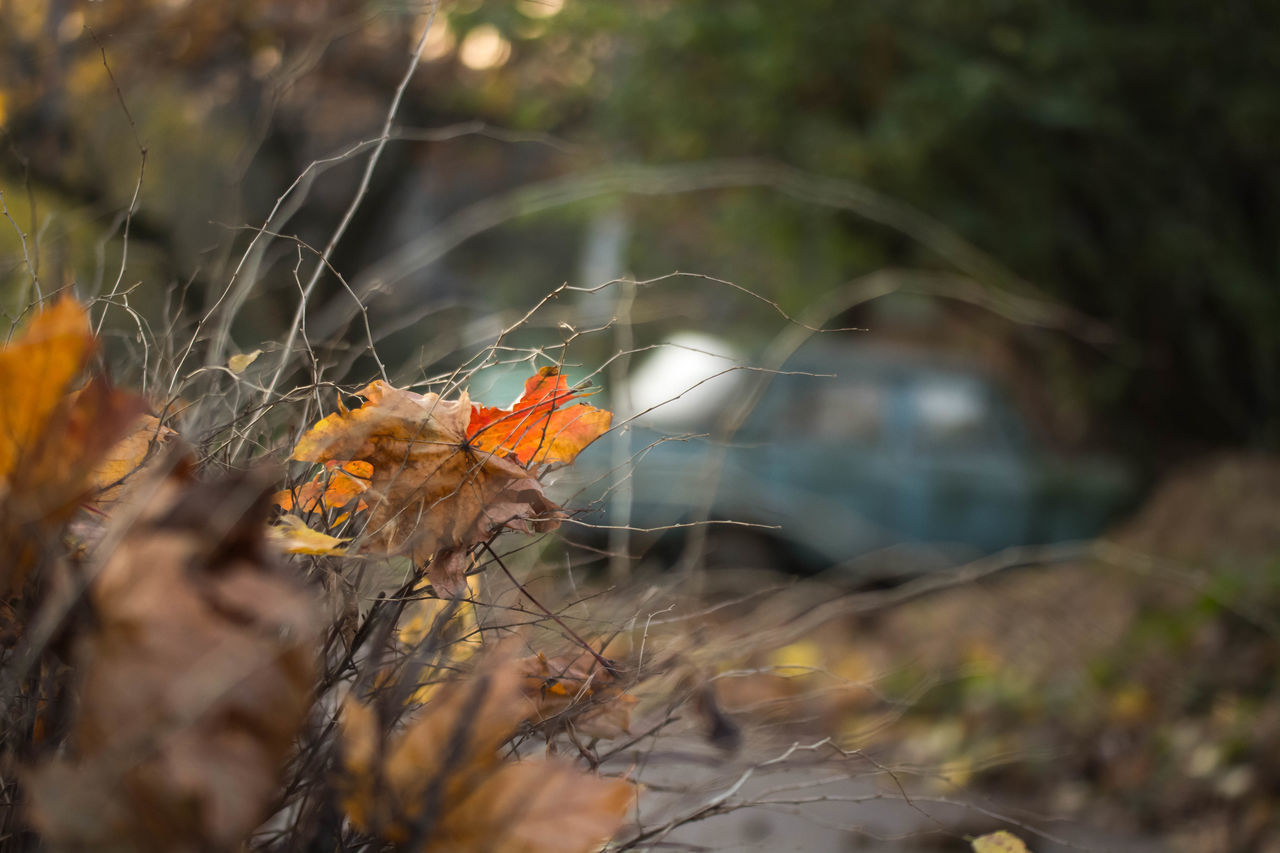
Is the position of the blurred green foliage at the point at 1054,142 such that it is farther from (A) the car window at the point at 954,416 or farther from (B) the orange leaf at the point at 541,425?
(B) the orange leaf at the point at 541,425

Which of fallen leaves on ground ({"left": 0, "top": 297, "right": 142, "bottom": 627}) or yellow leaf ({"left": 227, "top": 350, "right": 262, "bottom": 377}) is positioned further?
yellow leaf ({"left": 227, "top": 350, "right": 262, "bottom": 377})

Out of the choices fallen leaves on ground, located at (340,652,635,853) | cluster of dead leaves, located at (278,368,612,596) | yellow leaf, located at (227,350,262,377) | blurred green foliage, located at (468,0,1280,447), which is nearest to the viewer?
fallen leaves on ground, located at (340,652,635,853)

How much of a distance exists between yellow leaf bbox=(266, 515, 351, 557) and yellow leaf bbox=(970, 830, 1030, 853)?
2.20ft

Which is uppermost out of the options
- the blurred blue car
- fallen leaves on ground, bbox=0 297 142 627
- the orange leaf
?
fallen leaves on ground, bbox=0 297 142 627

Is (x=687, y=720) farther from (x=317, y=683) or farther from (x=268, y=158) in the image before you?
(x=268, y=158)

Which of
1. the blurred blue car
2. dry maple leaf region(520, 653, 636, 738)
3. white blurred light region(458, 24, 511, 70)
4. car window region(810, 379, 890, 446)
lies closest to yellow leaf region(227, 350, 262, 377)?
dry maple leaf region(520, 653, 636, 738)

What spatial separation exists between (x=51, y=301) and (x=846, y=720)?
2.70 m

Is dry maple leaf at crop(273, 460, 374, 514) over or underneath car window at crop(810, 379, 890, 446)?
over

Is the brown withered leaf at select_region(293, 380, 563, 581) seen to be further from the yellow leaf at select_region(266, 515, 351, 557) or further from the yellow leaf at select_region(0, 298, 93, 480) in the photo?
the yellow leaf at select_region(0, 298, 93, 480)

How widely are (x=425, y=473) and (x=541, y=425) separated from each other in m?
0.10

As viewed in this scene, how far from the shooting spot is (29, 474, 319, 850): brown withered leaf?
46 cm

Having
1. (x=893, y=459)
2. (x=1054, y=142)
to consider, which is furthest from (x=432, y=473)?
(x=893, y=459)

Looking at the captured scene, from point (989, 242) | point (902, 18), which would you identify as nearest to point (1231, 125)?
point (989, 242)

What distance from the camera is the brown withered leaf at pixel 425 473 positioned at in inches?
28.4
